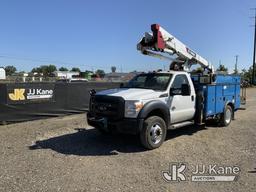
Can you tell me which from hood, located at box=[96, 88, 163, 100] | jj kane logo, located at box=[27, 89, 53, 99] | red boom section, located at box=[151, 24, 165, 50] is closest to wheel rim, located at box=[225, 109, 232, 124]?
red boom section, located at box=[151, 24, 165, 50]

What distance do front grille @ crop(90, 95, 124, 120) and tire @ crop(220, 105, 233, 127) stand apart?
459 cm

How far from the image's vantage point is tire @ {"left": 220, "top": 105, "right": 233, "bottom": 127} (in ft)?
32.3

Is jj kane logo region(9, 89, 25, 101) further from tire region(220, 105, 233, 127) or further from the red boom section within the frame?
tire region(220, 105, 233, 127)

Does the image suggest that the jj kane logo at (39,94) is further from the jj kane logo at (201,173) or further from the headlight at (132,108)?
the jj kane logo at (201,173)

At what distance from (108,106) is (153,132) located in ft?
4.16

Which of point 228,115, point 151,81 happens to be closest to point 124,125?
point 151,81

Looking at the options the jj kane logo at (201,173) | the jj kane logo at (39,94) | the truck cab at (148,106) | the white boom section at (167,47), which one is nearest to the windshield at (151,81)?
the truck cab at (148,106)

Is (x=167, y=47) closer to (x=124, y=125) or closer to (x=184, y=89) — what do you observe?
(x=184, y=89)

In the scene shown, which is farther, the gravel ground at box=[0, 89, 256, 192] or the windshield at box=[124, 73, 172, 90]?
the windshield at box=[124, 73, 172, 90]

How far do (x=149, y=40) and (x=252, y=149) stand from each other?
4.02 meters

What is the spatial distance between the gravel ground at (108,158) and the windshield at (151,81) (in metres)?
1.51

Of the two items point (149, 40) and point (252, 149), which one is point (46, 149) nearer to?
point (149, 40)

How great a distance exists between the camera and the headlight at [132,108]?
6.70 metres

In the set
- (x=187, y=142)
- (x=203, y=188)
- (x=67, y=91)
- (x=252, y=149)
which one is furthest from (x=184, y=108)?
(x=67, y=91)
